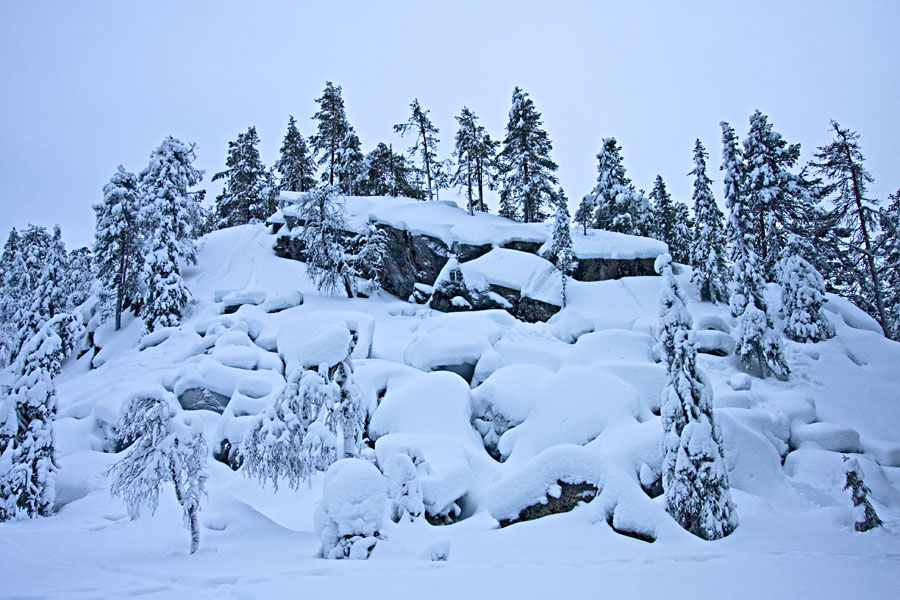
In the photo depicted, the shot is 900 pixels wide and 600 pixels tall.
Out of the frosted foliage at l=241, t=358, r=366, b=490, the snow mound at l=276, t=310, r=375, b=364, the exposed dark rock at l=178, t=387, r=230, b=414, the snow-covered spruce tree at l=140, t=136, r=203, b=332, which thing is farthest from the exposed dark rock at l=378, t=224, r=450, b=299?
the frosted foliage at l=241, t=358, r=366, b=490

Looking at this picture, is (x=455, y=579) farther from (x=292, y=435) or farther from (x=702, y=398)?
(x=702, y=398)

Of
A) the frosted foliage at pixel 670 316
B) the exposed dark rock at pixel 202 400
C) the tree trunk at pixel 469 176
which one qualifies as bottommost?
the exposed dark rock at pixel 202 400

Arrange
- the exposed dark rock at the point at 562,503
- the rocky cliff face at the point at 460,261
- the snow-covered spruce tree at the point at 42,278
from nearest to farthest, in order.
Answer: the exposed dark rock at the point at 562,503
the rocky cliff face at the point at 460,261
the snow-covered spruce tree at the point at 42,278

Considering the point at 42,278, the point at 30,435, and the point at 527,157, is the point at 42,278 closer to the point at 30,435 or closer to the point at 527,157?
the point at 30,435

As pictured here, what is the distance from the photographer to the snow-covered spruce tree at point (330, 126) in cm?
4059

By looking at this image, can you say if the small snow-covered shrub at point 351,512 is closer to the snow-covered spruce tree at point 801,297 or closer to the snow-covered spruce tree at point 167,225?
the snow-covered spruce tree at point 801,297

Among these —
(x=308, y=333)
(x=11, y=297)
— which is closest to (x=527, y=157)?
(x=308, y=333)

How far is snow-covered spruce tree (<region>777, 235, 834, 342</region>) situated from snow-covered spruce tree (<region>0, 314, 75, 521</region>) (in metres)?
27.4

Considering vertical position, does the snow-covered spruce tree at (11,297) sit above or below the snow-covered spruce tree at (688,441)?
above

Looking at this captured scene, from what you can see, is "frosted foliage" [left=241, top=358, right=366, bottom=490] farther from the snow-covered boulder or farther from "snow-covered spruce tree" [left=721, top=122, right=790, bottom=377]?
"snow-covered spruce tree" [left=721, top=122, right=790, bottom=377]

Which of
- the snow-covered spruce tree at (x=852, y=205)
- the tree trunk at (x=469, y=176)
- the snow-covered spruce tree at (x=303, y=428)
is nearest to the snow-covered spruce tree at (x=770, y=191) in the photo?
the snow-covered spruce tree at (x=852, y=205)

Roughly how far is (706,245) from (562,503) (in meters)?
21.7

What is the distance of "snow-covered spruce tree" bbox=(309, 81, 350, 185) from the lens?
40594mm

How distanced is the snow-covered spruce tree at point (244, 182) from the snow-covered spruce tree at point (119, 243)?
55.2 feet
